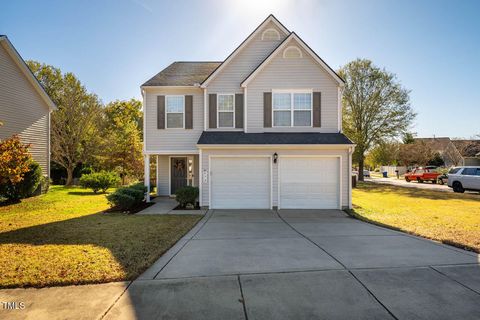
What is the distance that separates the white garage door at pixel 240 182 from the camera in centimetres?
1174

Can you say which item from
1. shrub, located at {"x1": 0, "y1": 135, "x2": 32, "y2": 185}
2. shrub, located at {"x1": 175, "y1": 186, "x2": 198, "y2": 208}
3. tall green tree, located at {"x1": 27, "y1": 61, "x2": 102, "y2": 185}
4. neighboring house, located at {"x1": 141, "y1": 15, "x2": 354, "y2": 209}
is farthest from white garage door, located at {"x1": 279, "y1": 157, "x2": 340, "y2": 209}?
tall green tree, located at {"x1": 27, "y1": 61, "x2": 102, "y2": 185}

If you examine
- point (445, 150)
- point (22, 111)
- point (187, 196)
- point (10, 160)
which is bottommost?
point (187, 196)

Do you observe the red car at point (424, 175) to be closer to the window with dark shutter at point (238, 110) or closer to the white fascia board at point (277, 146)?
the white fascia board at point (277, 146)

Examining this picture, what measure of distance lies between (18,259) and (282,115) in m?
10.8

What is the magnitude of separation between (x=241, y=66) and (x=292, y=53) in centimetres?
260

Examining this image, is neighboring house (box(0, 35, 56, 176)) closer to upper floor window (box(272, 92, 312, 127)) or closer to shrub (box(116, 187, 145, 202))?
shrub (box(116, 187, 145, 202))

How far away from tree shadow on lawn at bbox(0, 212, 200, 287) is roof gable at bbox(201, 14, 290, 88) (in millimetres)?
6899

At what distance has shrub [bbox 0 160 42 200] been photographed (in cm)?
1181

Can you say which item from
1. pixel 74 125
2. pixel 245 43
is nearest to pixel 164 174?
pixel 245 43

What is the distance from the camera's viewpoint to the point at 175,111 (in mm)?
13281

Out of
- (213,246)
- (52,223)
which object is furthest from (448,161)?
(52,223)

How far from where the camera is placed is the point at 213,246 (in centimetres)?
635

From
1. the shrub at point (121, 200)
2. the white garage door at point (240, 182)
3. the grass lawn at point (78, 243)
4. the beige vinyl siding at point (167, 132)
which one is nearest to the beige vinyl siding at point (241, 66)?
the beige vinyl siding at point (167, 132)

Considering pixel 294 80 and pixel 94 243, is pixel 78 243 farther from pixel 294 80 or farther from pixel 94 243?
pixel 294 80
